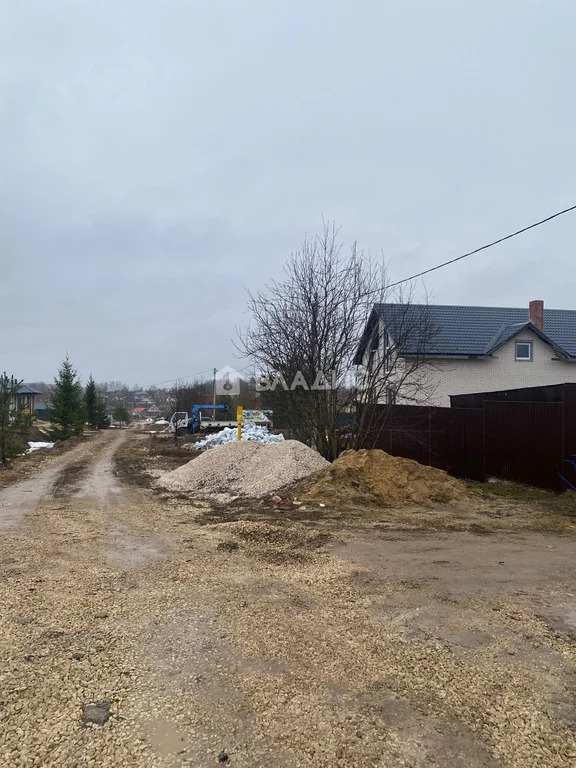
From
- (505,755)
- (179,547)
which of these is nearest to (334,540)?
(179,547)

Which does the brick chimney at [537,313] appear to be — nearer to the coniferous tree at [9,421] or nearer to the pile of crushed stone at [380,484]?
the pile of crushed stone at [380,484]

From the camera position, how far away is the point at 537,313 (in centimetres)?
2636

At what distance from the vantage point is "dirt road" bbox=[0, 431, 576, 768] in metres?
3.03

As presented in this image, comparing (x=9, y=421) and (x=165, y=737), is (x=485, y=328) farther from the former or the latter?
(x=165, y=737)

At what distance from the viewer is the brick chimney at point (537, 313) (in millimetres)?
26172

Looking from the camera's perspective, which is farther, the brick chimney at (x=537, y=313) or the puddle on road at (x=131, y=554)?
the brick chimney at (x=537, y=313)

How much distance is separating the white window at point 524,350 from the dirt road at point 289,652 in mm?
18219

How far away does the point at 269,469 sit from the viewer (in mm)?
13641

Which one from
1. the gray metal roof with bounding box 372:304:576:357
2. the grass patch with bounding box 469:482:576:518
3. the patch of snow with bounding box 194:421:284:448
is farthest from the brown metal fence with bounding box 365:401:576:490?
the patch of snow with bounding box 194:421:284:448

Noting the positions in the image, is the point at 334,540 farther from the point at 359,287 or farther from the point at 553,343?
the point at 553,343

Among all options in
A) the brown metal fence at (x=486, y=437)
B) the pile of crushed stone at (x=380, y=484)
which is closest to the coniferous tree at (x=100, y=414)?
the brown metal fence at (x=486, y=437)

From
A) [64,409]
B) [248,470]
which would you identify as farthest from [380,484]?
[64,409]

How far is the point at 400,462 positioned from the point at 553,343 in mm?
15485

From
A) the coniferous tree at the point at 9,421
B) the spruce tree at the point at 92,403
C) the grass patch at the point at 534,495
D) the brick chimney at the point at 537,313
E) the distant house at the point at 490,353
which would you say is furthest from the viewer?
the spruce tree at the point at 92,403
